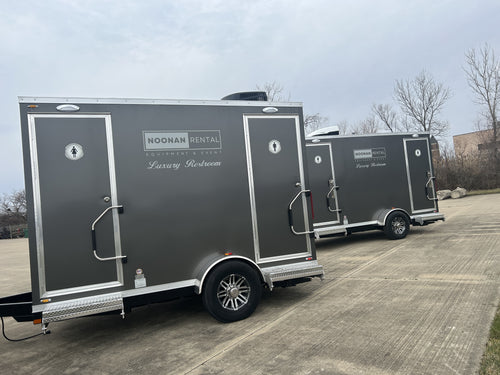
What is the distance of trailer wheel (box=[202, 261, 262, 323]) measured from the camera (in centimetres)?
456

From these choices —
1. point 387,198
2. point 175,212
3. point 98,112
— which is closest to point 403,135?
point 387,198

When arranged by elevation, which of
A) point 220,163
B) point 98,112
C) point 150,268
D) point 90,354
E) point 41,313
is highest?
point 98,112

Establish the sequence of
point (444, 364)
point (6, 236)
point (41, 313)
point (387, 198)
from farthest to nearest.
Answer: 1. point (6, 236)
2. point (387, 198)
3. point (41, 313)
4. point (444, 364)

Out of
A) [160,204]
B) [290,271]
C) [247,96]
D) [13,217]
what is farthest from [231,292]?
[13,217]

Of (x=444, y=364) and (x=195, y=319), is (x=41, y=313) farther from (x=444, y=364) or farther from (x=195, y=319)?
(x=444, y=364)

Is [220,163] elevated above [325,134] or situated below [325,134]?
below

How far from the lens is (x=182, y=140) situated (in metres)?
4.73

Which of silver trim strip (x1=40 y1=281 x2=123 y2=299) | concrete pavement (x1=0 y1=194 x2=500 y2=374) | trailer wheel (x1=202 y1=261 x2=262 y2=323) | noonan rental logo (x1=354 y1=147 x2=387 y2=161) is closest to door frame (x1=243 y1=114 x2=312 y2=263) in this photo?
trailer wheel (x1=202 y1=261 x2=262 y2=323)

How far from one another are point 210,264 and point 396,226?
6.95 m

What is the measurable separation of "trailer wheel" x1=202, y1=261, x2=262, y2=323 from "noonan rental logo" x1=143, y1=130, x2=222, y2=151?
5.28 ft

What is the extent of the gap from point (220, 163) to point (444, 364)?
3.33 m

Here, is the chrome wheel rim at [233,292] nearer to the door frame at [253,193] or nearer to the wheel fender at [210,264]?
the wheel fender at [210,264]

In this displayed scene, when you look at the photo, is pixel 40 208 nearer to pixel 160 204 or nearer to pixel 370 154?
pixel 160 204

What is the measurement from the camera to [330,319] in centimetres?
450
